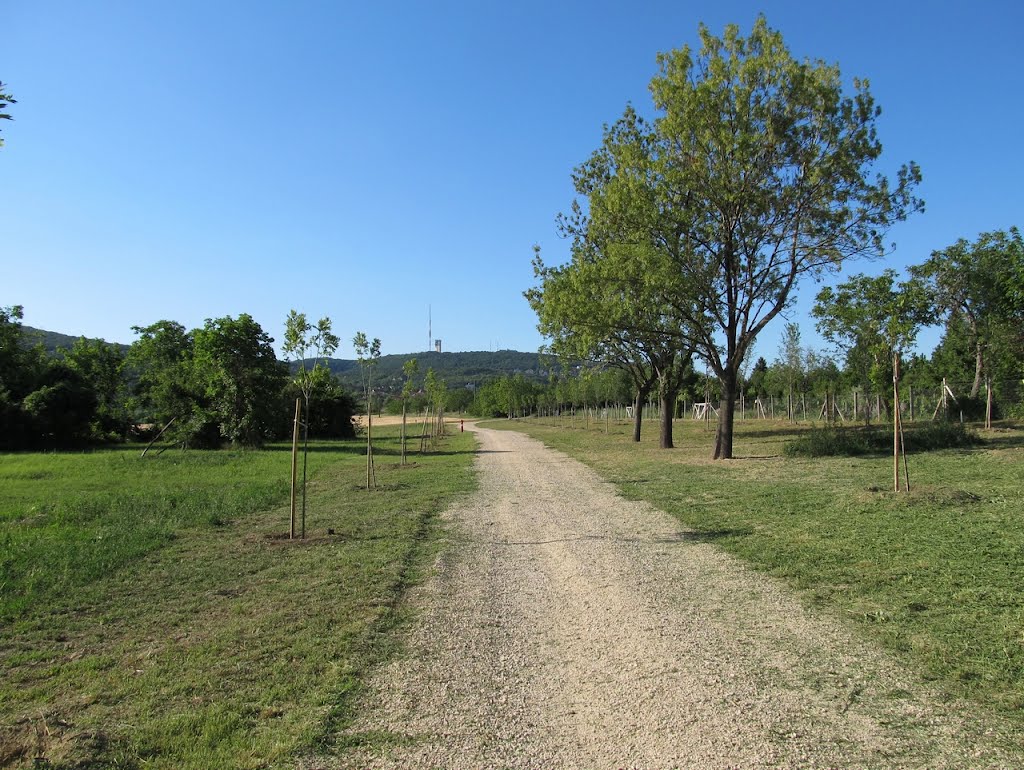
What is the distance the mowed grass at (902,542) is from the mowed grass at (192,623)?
3.92m

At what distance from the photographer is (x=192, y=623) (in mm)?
5844

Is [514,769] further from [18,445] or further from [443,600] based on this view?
[18,445]

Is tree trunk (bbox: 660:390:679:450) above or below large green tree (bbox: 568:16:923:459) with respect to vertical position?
below

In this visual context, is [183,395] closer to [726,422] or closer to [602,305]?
[602,305]

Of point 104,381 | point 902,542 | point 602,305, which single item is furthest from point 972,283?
point 104,381

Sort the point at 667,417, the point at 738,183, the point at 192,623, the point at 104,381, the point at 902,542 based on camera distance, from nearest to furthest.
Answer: the point at 192,623 < the point at 902,542 < the point at 738,183 < the point at 667,417 < the point at 104,381

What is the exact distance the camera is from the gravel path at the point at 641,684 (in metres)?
3.45

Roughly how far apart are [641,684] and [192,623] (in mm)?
3933

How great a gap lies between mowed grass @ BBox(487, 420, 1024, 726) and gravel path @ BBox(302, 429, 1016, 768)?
0.41m

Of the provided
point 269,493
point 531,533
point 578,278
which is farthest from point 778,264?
point 269,493

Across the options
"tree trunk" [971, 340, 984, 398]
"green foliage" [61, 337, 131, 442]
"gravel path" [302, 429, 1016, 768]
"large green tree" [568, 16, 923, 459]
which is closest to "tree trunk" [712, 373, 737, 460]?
"large green tree" [568, 16, 923, 459]

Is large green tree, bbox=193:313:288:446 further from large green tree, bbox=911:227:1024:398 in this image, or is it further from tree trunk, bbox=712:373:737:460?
large green tree, bbox=911:227:1024:398

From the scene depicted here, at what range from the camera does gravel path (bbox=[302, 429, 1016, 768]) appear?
136 inches

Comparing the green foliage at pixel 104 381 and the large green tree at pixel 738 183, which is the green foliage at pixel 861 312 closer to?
the large green tree at pixel 738 183
